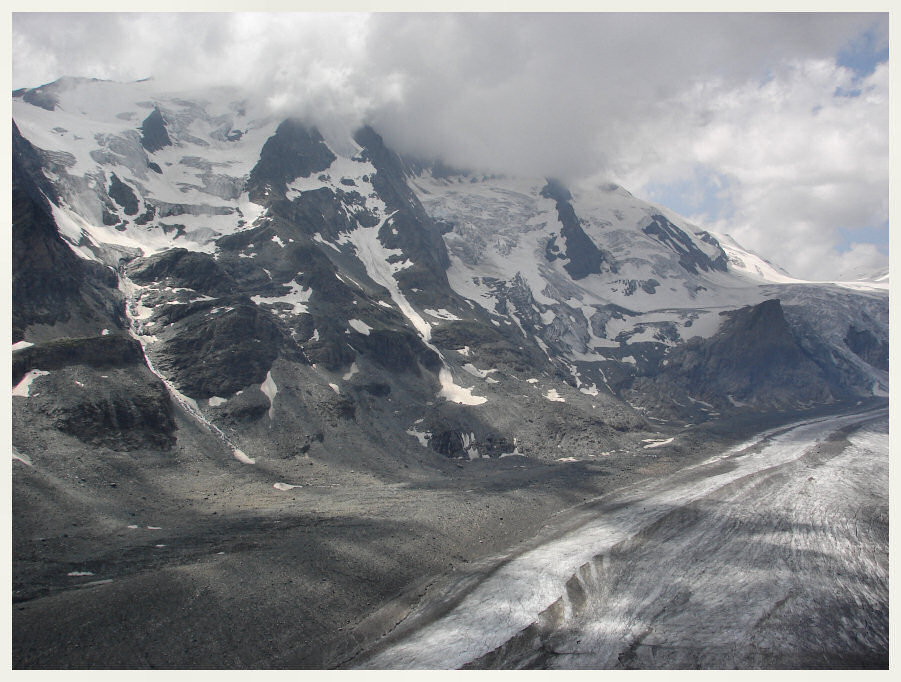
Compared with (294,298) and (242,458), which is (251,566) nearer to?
(242,458)

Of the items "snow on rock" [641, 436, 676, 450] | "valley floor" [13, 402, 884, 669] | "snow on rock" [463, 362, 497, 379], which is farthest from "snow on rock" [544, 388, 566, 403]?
"valley floor" [13, 402, 884, 669]

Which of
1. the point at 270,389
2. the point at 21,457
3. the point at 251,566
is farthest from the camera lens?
the point at 270,389

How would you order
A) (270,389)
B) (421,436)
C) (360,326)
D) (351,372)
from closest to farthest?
(270,389)
(421,436)
(351,372)
(360,326)

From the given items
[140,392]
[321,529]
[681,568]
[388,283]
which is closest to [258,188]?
[388,283]

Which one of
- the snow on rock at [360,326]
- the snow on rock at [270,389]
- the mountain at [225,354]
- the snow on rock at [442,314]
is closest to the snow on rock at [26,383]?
the mountain at [225,354]

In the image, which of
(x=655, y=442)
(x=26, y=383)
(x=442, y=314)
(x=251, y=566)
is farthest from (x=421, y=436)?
(x=442, y=314)

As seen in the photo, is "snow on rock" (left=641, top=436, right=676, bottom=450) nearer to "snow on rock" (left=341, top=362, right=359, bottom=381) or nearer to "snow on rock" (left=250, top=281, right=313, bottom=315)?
"snow on rock" (left=341, top=362, right=359, bottom=381)
